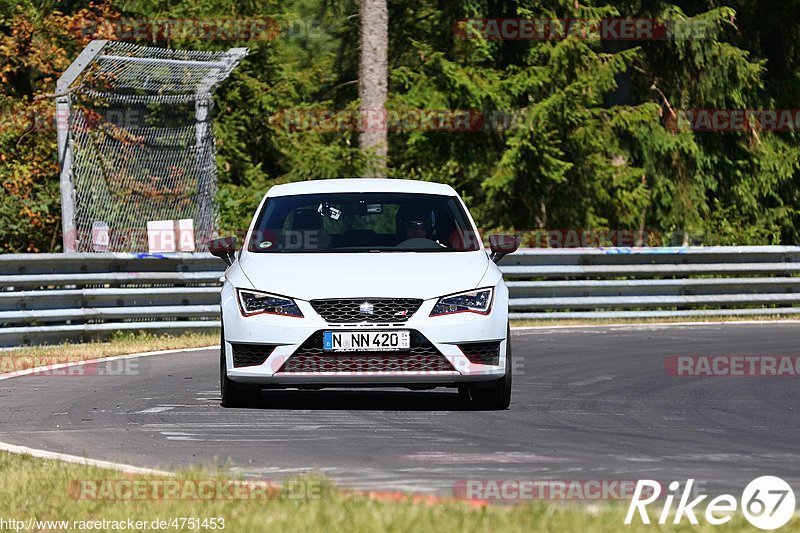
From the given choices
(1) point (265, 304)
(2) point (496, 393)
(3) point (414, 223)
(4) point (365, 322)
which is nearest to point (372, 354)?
(4) point (365, 322)

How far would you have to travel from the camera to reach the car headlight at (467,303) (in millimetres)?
10281

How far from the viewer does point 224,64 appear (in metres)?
21.3

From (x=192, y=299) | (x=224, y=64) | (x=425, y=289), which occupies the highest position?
(x=224, y=64)

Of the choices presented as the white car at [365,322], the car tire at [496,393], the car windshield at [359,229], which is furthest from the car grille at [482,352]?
the car windshield at [359,229]

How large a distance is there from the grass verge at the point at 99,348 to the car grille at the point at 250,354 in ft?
15.0

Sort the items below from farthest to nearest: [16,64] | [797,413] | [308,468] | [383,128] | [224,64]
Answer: [16,64] < [383,128] < [224,64] < [797,413] < [308,468]

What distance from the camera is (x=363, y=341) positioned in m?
10.2

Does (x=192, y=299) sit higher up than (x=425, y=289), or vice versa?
(x=425, y=289)

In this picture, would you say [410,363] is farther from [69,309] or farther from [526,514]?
[69,309]

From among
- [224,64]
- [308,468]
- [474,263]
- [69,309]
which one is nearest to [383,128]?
[224,64]

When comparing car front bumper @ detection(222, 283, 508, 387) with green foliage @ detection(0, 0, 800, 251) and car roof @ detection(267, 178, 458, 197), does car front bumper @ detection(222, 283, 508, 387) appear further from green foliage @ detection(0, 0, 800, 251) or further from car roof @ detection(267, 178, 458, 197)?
green foliage @ detection(0, 0, 800, 251)

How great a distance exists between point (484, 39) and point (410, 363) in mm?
19885

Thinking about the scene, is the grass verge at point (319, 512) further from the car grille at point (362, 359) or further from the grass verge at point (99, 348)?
the grass verge at point (99, 348)

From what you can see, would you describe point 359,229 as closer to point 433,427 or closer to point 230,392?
point 230,392
